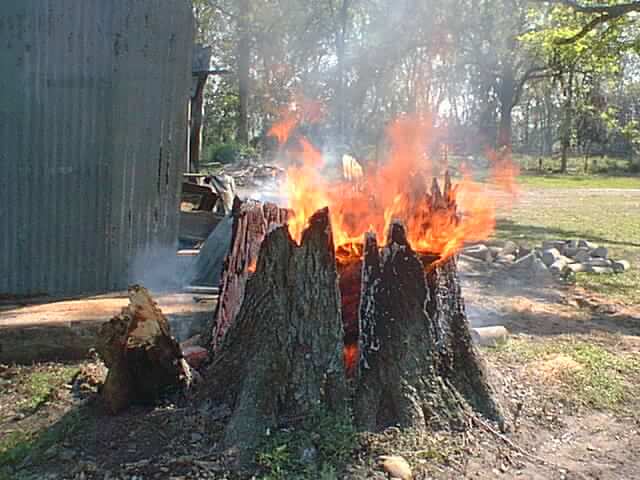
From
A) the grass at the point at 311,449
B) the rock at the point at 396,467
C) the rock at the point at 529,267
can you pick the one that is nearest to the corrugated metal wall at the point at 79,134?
the grass at the point at 311,449

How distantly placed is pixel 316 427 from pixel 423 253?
1.12 m

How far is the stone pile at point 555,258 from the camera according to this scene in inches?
361

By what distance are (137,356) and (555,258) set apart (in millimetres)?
7102

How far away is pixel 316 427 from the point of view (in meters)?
3.38

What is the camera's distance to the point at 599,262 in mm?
9531

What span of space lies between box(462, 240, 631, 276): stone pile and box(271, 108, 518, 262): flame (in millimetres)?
4742

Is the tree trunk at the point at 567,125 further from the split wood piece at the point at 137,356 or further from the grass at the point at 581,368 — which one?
the split wood piece at the point at 137,356

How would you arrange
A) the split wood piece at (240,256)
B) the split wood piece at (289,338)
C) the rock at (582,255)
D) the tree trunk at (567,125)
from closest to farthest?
the split wood piece at (289,338) → the split wood piece at (240,256) → the rock at (582,255) → the tree trunk at (567,125)

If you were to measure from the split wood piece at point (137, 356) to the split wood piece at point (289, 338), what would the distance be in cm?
26

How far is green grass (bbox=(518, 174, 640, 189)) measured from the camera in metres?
29.0

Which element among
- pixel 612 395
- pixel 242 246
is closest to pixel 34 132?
pixel 242 246

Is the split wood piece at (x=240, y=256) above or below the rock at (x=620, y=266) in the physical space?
above

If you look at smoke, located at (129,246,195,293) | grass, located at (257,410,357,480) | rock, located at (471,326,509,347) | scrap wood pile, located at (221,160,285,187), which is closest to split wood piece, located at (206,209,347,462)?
grass, located at (257,410,357,480)

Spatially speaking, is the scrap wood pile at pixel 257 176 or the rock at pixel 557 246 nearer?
the rock at pixel 557 246
